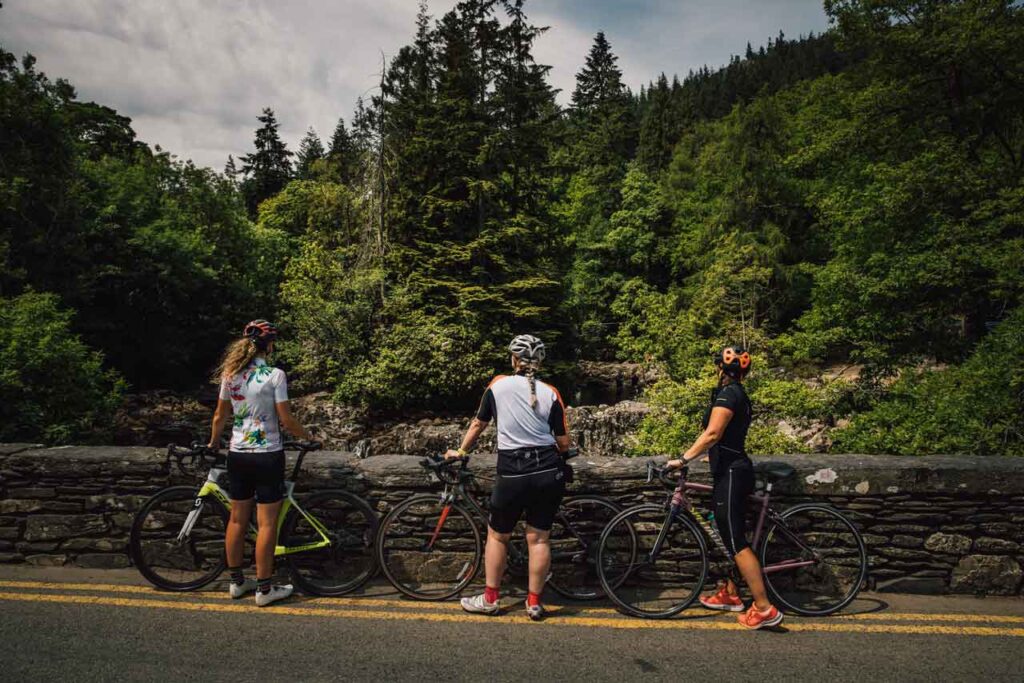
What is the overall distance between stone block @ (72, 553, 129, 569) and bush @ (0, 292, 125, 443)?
6.88m

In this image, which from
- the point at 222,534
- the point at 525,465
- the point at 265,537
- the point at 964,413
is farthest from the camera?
the point at 964,413

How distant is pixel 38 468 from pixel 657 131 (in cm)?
5986

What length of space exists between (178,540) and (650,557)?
12.7 feet

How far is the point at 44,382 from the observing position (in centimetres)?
1156

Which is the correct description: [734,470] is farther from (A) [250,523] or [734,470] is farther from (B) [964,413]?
(B) [964,413]

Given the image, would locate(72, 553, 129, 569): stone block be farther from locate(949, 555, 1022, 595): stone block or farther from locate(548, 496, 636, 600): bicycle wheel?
locate(949, 555, 1022, 595): stone block

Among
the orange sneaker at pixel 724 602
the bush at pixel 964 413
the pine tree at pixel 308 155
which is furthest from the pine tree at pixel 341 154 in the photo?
the orange sneaker at pixel 724 602

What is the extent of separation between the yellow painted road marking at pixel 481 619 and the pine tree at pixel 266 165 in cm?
6585

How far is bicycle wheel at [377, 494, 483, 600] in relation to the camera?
4.80 m

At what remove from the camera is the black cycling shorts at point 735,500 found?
425 centimetres

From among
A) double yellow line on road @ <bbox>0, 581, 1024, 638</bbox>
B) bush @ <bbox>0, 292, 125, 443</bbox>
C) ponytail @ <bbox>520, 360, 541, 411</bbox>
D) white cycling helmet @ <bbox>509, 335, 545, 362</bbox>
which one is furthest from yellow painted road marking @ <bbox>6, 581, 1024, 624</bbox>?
bush @ <bbox>0, 292, 125, 443</bbox>

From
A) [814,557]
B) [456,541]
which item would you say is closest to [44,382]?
[456,541]

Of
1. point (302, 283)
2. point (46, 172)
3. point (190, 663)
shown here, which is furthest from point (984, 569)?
point (46, 172)

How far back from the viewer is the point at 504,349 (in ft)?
82.7
